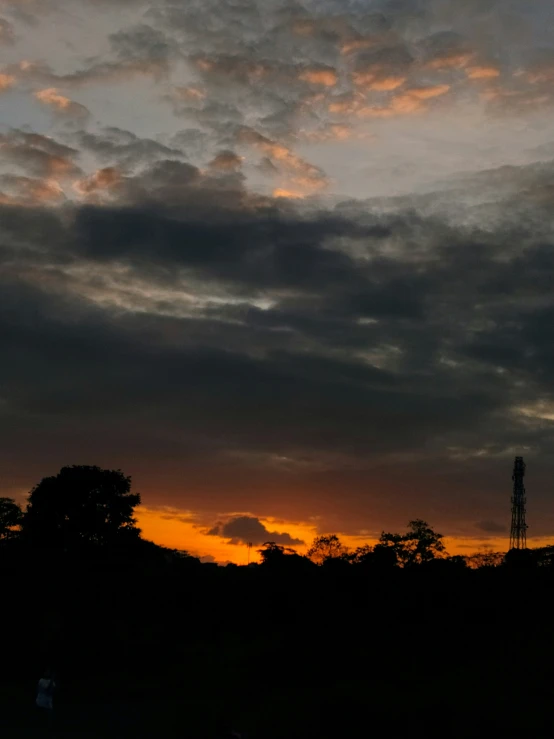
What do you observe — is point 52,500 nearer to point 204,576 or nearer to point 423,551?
point 204,576

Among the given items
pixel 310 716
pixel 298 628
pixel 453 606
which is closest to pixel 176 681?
pixel 298 628

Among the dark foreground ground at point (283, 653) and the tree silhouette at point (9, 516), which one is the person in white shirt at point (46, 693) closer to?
the dark foreground ground at point (283, 653)

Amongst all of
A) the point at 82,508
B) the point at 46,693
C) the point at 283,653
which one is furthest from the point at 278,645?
the point at 82,508

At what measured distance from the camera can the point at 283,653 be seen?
6228cm

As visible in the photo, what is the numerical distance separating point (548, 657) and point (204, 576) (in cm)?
3566

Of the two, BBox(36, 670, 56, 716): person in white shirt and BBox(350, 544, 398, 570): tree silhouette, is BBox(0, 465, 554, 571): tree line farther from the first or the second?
BBox(36, 670, 56, 716): person in white shirt

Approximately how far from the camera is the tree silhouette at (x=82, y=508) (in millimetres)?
103188

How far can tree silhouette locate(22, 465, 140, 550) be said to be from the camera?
10319 centimetres

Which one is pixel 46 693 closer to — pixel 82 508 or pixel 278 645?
pixel 278 645

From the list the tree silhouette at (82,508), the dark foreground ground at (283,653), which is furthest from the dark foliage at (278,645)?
the tree silhouette at (82,508)

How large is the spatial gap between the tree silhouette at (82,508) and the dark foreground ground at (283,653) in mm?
21719

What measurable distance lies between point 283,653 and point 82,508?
4869cm

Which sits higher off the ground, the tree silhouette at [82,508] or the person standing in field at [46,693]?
the tree silhouette at [82,508]

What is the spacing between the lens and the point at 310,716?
151ft
